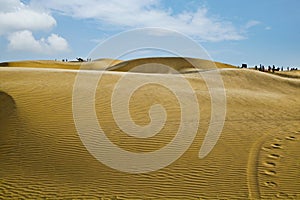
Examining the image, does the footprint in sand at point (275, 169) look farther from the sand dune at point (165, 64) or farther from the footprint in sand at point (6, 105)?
the sand dune at point (165, 64)

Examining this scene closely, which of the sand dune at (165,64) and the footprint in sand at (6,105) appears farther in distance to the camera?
the sand dune at (165,64)

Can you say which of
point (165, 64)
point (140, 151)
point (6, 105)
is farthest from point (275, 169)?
point (165, 64)

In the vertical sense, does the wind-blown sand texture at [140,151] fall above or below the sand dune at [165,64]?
below

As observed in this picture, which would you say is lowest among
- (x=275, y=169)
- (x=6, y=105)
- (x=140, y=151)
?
(x=275, y=169)

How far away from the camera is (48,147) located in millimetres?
7828

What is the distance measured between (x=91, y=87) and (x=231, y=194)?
24.4 feet

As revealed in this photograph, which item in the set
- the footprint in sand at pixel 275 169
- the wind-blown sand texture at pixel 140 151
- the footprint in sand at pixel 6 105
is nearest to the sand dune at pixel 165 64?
the wind-blown sand texture at pixel 140 151

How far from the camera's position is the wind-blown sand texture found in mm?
6352

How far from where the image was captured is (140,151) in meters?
7.83

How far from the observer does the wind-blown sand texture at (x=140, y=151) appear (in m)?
6.35

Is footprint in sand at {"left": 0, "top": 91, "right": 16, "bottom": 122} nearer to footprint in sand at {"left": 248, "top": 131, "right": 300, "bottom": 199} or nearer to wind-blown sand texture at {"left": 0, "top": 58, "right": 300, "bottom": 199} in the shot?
wind-blown sand texture at {"left": 0, "top": 58, "right": 300, "bottom": 199}

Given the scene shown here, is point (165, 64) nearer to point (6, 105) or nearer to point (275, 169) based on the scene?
point (6, 105)

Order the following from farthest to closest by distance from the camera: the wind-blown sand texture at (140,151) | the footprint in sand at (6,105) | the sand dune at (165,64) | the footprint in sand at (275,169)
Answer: the sand dune at (165,64)
the footprint in sand at (6,105)
the wind-blown sand texture at (140,151)
the footprint in sand at (275,169)

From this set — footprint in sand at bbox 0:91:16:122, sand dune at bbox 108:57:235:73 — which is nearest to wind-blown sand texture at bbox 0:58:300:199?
footprint in sand at bbox 0:91:16:122
